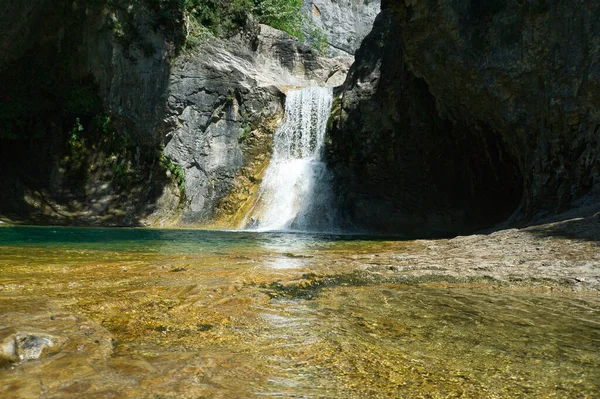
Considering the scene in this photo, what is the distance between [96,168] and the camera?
62.8 feet

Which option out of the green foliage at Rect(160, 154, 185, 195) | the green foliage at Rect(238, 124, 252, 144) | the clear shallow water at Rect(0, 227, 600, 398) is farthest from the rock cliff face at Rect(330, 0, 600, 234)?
the clear shallow water at Rect(0, 227, 600, 398)

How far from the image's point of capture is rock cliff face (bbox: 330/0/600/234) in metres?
11.4

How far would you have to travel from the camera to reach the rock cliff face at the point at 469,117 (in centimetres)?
1141

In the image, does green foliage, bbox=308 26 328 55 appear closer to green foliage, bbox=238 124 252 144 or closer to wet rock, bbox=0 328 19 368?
green foliage, bbox=238 124 252 144

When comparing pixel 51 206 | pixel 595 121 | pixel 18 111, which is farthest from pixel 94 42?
pixel 595 121

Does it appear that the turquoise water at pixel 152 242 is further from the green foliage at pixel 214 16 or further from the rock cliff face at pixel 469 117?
the green foliage at pixel 214 16

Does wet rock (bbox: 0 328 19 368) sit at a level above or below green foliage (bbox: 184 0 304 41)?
below

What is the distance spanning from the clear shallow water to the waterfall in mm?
13723

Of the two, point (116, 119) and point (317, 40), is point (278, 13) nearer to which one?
point (317, 40)

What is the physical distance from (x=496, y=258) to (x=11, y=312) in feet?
19.9

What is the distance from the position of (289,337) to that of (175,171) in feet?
59.0

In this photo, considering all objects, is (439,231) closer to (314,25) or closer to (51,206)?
(51,206)

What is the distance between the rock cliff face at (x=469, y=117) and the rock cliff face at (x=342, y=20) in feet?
69.3

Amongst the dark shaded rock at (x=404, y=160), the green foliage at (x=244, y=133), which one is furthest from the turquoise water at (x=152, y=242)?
the green foliage at (x=244, y=133)
